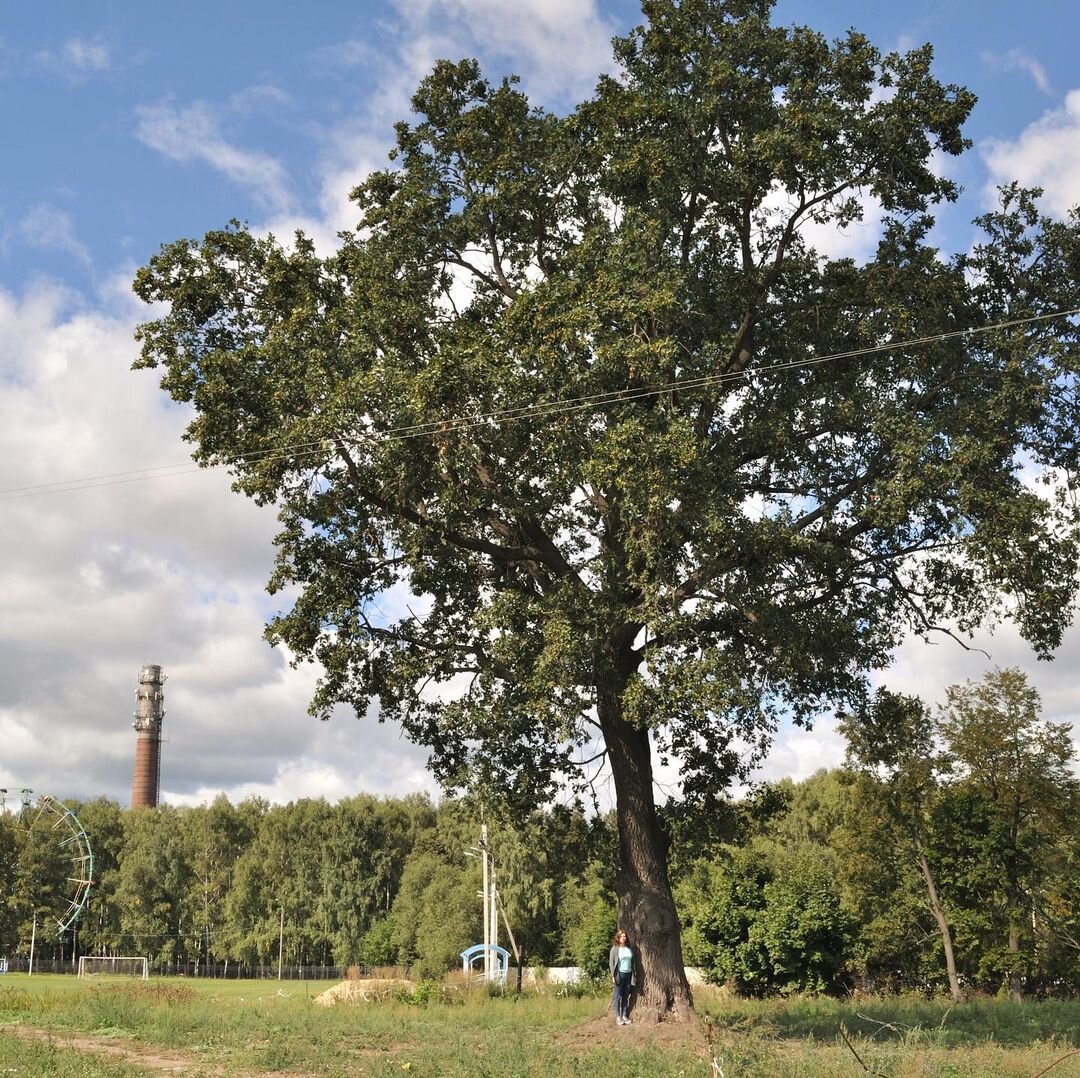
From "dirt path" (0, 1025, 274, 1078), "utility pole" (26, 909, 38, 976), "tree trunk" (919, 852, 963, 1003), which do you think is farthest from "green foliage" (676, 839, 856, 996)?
"utility pole" (26, 909, 38, 976)

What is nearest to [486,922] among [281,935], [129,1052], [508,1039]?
[508,1039]

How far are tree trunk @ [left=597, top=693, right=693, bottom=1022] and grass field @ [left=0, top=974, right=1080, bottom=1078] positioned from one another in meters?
A: 0.66

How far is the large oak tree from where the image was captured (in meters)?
18.0

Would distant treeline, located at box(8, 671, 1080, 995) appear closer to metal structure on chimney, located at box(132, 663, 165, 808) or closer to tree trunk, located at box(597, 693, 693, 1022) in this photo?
tree trunk, located at box(597, 693, 693, 1022)

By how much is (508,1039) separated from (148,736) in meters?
117

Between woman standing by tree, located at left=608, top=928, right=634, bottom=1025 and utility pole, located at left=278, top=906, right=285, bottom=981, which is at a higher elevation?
woman standing by tree, located at left=608, top=928, right=634, bottom=1025

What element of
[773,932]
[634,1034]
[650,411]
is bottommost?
[634,1034]

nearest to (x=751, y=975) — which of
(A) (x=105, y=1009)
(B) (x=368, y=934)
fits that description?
(A) (x=105, y=1009)

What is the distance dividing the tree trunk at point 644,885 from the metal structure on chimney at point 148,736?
101011 mm

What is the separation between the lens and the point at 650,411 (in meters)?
18.2

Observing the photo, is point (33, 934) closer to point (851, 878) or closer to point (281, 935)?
point (281, 935)

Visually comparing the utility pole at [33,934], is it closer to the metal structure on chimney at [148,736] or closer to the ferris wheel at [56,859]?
the ferris wheel at [56,859]

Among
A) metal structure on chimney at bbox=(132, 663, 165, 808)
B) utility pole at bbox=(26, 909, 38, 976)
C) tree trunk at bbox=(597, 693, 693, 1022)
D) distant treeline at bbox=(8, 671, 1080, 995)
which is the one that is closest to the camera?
tree trunk at bbox=(597, 693, 693, 1022)

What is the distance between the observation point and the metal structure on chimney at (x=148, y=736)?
4589 inches
